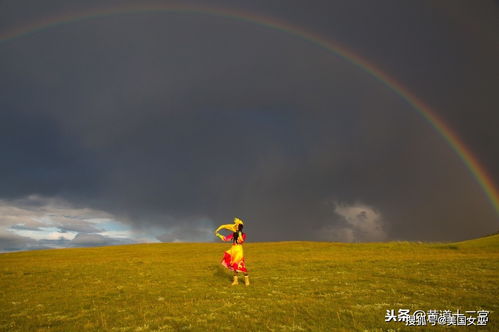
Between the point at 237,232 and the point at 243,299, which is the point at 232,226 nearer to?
the point at 237,232

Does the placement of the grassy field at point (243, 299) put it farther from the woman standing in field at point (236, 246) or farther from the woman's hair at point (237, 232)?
the woman's hair at point (237, 232)

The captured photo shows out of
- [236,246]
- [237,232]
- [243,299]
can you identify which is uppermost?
[237,232]

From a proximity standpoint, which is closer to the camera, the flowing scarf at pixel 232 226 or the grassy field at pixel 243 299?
the grassy field at pixel 243 299

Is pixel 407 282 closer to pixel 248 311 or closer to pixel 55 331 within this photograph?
pixel 248 311

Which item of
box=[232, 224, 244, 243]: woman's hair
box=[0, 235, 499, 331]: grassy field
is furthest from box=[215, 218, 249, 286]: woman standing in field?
box=[0, 235, 499, 331]: grassy field

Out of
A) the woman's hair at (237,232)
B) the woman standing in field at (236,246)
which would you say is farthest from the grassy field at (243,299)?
the woman's hair at (237,232)

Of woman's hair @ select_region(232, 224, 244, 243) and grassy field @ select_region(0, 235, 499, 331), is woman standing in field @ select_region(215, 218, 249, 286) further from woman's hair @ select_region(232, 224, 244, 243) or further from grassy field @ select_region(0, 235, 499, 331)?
grassy field @ select_region(0, 235, 499, 331)

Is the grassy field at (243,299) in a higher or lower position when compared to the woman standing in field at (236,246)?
lower

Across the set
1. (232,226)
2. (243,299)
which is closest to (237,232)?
(232,226)

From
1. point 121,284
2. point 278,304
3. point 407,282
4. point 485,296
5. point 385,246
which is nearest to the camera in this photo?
point 278,304

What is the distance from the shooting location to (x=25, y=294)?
22.6 m

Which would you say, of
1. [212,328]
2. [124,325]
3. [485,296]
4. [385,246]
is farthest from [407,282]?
[385,246]

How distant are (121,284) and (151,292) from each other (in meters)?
5.34

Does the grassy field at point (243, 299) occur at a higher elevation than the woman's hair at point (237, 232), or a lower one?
lower
